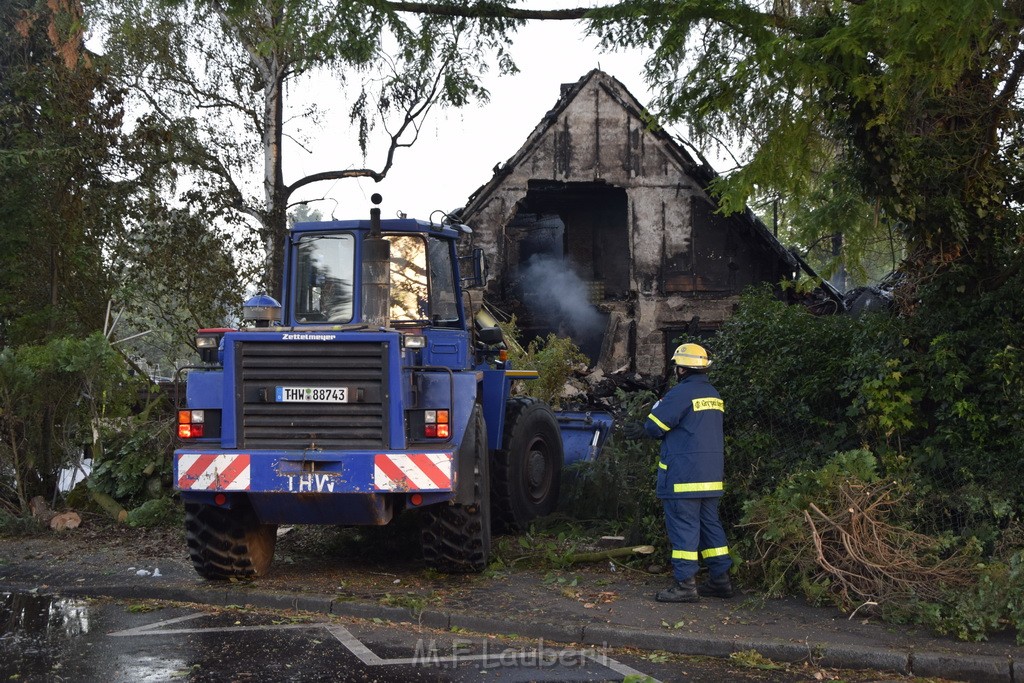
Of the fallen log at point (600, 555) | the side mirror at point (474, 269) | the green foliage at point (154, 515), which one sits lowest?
the fallen log at point (600, 555)

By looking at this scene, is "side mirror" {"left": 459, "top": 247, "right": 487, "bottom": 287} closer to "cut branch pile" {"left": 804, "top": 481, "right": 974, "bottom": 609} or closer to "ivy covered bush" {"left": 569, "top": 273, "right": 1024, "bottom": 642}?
"ivy covered bush" {"left": 569, "top": 273, "right": 1024, "bottom": 642}

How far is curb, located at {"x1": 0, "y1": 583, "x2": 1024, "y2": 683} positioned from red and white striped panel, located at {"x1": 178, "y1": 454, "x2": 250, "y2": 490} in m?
0.87

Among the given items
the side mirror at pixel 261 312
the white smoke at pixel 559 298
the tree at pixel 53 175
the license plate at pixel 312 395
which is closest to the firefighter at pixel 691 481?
the license plate at pixel 312 395

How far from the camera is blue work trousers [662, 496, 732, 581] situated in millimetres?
8227

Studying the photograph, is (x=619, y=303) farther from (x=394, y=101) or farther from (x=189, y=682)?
(x=189, y=682)

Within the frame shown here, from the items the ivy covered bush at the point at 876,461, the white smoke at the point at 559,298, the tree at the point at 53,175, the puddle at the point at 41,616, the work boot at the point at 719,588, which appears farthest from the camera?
the white smoke at the point at 559,298

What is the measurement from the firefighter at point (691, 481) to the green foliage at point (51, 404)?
6984mm

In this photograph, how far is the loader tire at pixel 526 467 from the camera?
1068 cm

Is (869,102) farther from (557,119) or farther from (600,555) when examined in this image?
(557,119)

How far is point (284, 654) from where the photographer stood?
21.9 feet

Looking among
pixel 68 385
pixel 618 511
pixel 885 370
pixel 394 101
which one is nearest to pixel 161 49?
pixel 394 101

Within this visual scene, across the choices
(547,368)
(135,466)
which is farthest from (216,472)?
(547,368)

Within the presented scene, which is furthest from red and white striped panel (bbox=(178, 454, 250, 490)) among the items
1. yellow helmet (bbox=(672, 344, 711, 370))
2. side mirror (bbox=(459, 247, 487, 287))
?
yellow helmet (bbox=(672, 344, 711, 370))

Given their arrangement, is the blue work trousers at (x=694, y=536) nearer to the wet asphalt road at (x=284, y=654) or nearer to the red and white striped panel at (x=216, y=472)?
the wet asphalt road at (x=284, y=654)
